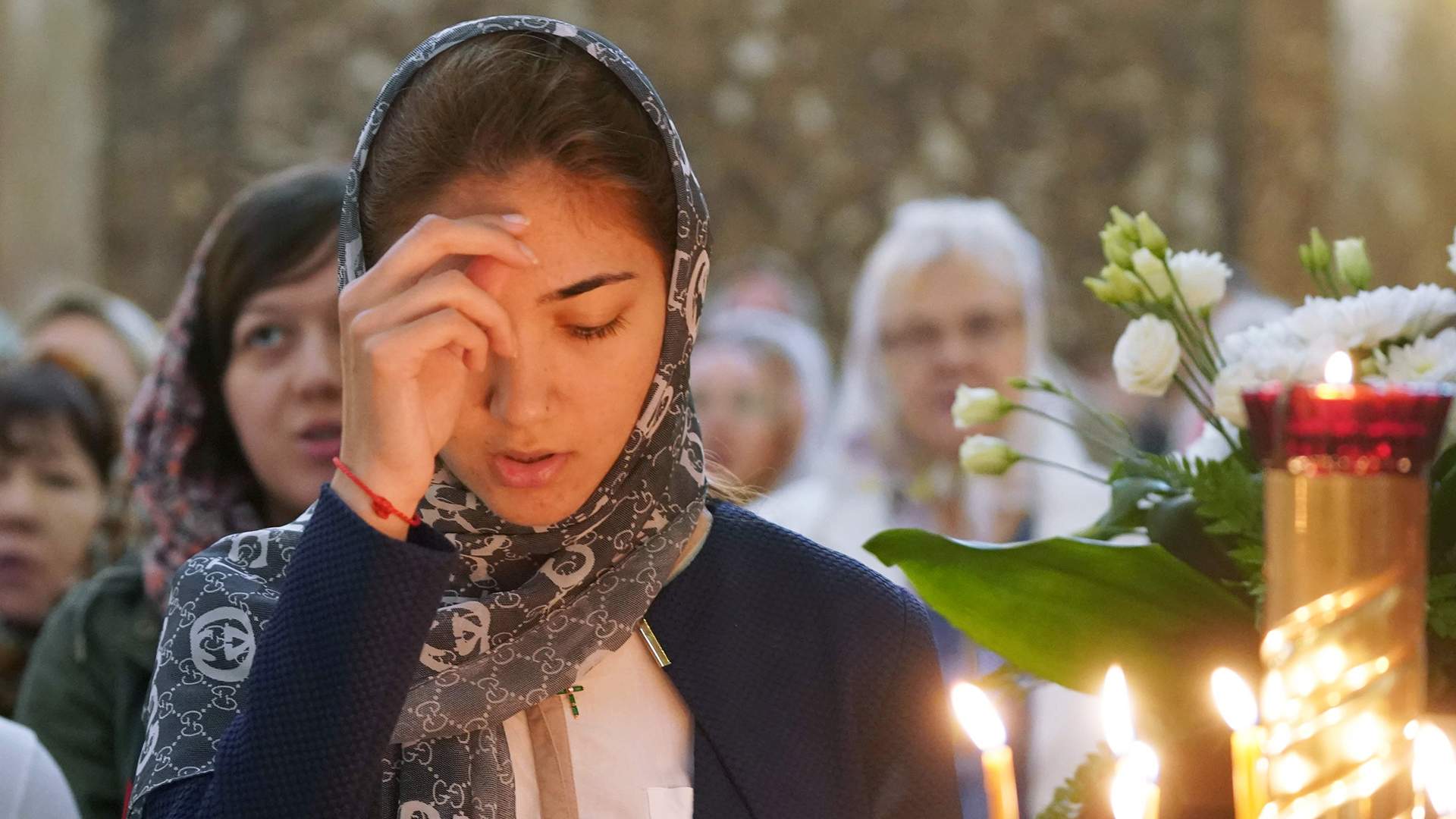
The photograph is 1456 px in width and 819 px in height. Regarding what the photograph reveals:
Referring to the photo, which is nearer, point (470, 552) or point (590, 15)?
point (470, 552)

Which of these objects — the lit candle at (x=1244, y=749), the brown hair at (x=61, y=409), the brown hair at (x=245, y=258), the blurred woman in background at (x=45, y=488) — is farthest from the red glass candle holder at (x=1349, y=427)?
the brown hair at (x=61, y=409)

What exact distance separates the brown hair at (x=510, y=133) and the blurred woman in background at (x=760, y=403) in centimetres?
271

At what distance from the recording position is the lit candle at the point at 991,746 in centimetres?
64

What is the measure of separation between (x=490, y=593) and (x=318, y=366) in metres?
0.83

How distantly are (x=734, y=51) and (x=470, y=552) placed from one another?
764 cm

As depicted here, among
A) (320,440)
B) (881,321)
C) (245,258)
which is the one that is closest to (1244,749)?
(320,440)

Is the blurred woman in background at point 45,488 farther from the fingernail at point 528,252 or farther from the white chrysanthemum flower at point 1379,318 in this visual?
the white chrysanthemum flower at point 1379,318

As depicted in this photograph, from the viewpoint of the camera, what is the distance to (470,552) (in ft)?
4.28

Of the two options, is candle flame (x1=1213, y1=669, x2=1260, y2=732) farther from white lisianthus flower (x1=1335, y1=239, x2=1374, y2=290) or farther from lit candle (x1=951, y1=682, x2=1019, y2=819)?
white lisianthus flower (x1=1335, y1=239, x2=1374, y2=290)

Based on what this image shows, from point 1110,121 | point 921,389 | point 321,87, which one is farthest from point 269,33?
point 921,389

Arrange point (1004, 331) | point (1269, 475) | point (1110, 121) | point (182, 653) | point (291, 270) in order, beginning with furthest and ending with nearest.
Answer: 1. point (1110, 121)
2. point (1004, 331)
3. point (291, 270)
4. point (182, 653)
5. point (1269, 475)

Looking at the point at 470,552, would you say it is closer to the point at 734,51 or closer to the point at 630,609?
the point at 630,609

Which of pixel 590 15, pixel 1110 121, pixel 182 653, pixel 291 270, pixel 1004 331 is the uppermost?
pixel 590 15

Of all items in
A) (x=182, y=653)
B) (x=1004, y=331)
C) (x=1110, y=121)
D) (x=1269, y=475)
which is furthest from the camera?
(x=1110, y=121)
